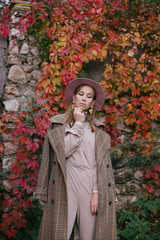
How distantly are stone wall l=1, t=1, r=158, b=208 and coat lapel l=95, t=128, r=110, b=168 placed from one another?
1.39 meters

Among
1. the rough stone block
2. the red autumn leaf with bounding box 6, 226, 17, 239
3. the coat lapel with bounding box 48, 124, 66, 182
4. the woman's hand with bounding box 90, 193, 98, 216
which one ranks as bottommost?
the red autumn leaf with bounding box 6, 226, 17, 239

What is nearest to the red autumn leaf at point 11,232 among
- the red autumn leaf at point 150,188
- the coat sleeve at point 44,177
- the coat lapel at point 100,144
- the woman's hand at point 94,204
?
the coat sleeve at point 44,177

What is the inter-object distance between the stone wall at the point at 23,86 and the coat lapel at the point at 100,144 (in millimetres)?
1390

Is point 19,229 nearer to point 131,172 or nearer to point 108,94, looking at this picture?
point 131,172

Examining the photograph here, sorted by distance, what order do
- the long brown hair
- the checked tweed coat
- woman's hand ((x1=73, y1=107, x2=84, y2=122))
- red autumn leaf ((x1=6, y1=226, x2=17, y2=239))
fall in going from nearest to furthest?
1. the checked tweed coat
2. woman's hand ((x1=73, y1=107, x2=84, y2=122))
3. the long brown hair
4. red autumn leaf ((x1=6, y1=226, x2=17, y2=239))

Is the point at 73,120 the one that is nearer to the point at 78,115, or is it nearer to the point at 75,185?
the point at 78,115

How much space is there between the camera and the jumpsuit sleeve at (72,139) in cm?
184

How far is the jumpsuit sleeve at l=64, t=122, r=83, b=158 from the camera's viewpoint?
184 cm

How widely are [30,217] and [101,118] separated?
1.72 meters

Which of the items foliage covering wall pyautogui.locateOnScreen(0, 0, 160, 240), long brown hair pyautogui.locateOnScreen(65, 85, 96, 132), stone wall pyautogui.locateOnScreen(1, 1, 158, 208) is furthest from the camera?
stone wall pyautogui.locateOnScreen(1, 1, 158, 208)

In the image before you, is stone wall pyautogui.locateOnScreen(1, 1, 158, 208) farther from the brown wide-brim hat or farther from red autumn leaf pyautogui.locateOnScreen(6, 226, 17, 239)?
the brown wide-brim hat

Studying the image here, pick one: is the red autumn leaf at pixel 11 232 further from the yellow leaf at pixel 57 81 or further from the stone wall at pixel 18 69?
the yellow leaf at pixel 57 81

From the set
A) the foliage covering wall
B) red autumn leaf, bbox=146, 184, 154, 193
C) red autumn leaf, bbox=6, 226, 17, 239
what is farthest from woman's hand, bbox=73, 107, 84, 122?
red autumn leaf, bbox=146, 184, 154, 193

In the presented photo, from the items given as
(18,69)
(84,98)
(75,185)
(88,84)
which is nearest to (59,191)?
(75,185)
